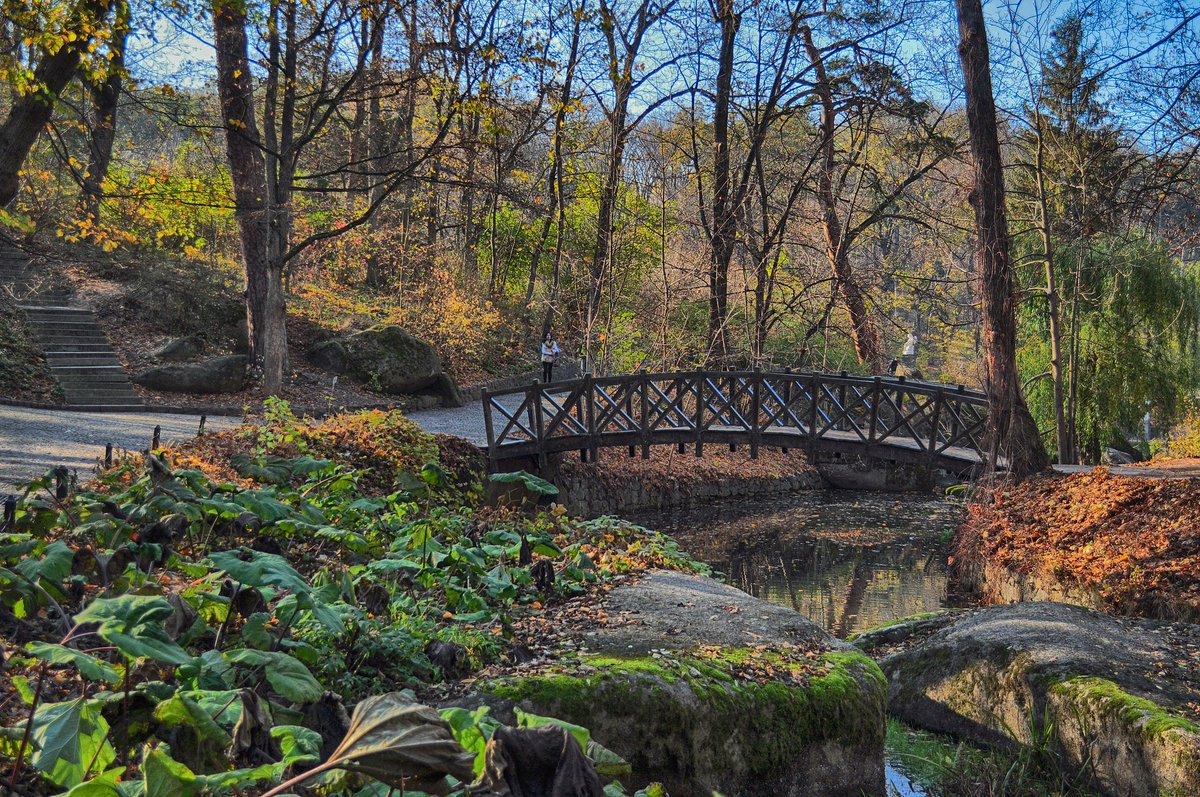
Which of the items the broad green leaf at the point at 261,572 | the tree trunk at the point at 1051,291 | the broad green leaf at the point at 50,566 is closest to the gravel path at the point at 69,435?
the broad green leaf at the point at 50,566

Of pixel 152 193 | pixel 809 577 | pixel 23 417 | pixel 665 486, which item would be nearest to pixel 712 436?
pixel 665 486

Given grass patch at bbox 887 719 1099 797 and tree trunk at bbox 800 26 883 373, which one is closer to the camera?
grass patch at bbox 887 719 1099 797

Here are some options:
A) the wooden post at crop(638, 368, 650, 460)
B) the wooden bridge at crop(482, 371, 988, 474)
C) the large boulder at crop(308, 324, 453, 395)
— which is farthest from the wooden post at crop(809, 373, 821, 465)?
the large boulder at crop(308, 324, 453, 395)

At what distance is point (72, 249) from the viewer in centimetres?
2086

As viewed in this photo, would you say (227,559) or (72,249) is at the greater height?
(72,249)

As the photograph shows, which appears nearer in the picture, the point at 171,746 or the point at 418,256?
the point at 171,746

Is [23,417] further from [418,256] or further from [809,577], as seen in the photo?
[418,256]

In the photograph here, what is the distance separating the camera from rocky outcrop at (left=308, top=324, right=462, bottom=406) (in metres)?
20.0

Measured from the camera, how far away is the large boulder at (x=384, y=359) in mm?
19984

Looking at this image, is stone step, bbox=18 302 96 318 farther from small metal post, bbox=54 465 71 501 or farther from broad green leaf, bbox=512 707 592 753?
broad green leaf, bbox=512 707 592 753

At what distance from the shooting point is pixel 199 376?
17.0 m

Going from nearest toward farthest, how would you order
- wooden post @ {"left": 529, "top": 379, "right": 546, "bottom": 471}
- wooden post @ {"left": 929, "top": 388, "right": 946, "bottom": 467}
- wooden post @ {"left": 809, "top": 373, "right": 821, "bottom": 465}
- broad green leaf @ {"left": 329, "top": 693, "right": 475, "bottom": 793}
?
broad green leaf @ {"left": 329, "top": 693, "right": 475, "bottom": 793} < wooden post @ {"left": 929, "top": 388, "right": 946, "bottom": 467} < wooden post @ {"left": 529, "top": 379, "right": 546, "bottom": 471} < wooden post @ {"left": 809, "top": 373, "right": 821, "bottom": 465}

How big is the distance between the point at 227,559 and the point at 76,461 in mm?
8015

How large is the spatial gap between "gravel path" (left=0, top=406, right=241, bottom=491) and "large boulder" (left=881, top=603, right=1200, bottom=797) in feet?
22.7
